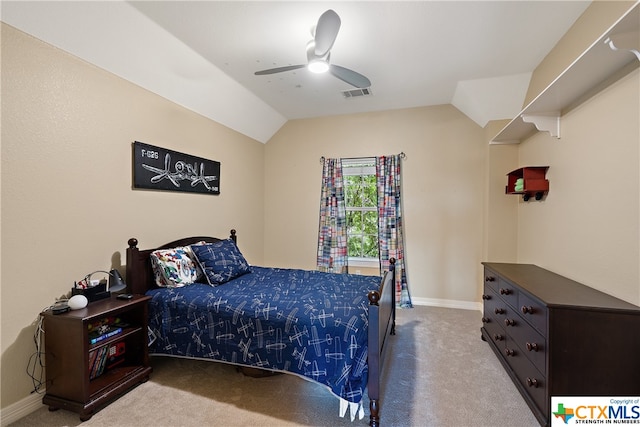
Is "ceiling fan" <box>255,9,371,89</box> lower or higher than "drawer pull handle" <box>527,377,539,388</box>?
higher

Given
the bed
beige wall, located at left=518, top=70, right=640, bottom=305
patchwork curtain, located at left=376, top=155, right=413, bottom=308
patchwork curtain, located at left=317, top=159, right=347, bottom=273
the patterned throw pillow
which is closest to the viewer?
beige wall, located at left=518, top=70, right=640, bottom=305

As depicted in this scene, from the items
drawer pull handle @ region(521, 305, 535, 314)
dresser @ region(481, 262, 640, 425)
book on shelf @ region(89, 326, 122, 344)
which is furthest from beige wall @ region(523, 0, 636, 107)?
book on shelf @ region(89, 326, 122, 344)

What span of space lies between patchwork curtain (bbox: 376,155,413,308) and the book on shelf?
318cm

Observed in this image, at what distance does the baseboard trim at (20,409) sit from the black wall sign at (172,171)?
5.48ft

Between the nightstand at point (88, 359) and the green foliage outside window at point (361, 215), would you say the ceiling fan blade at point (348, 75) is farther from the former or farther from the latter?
the nightstand at point (88, 359)

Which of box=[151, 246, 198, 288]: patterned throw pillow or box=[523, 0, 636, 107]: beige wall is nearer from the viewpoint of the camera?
box=[523, 0, 636, 107]: beige wall

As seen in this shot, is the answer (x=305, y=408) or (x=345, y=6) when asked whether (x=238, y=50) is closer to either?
(x=345, y=6)

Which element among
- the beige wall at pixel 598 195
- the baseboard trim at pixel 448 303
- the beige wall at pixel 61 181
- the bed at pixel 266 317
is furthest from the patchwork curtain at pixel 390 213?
the beige wall at pixel 61 181

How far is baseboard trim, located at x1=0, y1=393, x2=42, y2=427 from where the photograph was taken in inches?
70.9

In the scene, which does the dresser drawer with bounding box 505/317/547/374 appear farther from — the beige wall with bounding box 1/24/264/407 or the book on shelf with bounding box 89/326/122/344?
the beige wall with bounding box 1/24/264/407

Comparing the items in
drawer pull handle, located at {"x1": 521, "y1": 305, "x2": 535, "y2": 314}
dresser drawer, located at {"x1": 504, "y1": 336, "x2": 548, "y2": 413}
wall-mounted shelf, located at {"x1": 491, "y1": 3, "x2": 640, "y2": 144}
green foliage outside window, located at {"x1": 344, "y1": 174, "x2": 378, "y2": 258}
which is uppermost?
wall-mounted shelf, located at {"x1": 491, "y1": 3, "x2": 640, "y2": 144}

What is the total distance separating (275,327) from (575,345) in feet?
5.90

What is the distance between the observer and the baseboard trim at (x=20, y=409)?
1.80 metres

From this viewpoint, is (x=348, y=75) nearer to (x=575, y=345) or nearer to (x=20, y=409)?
(x=575, y=345)
